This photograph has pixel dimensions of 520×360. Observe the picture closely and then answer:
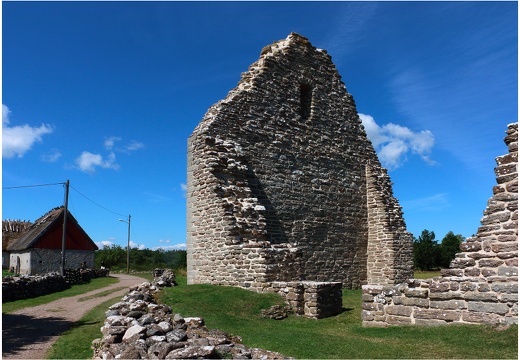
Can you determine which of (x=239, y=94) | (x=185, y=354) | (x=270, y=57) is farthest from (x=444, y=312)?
(x=270, y=57)

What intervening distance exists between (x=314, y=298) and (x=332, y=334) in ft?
8.95

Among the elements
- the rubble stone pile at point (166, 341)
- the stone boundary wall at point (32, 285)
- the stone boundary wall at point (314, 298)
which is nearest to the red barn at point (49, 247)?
the stone boundary wall at point (32, 285)

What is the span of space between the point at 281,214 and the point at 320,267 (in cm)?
273

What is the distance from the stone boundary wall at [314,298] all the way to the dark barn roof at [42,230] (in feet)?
87.1

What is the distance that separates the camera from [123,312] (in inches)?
327

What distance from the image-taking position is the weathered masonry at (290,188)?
13.9 m

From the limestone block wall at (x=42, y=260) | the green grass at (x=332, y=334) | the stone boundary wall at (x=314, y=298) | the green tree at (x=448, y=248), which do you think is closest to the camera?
the green grass at (x=332, y=334)

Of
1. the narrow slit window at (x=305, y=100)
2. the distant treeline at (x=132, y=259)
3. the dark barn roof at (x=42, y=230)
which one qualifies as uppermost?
the narrow slit window at (x=305, y=100)

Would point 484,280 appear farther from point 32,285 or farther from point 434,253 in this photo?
point 434,253

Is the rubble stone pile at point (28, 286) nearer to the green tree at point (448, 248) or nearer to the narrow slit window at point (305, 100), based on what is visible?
the narrow slit window at point (305, 100)

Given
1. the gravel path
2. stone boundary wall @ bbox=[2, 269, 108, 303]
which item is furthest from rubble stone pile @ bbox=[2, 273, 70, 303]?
the gravel path

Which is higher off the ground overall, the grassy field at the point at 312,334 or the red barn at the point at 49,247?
the red barn at the point at 49,247

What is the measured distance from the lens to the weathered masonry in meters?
13.9

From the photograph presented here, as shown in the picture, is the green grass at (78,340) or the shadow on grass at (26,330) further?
the shadow on grass at (26,330)
